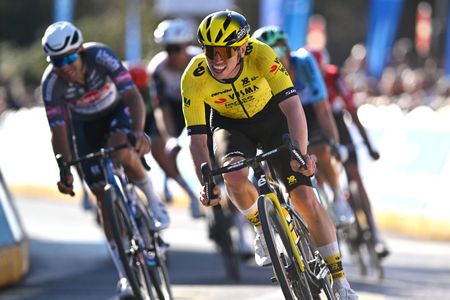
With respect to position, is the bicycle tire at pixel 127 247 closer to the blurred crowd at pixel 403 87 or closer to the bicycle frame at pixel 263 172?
the bicycle frame at pixel 263 172

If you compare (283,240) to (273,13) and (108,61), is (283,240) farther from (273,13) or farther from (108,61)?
(273,13)

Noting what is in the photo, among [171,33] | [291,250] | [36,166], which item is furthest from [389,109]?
[291,250]

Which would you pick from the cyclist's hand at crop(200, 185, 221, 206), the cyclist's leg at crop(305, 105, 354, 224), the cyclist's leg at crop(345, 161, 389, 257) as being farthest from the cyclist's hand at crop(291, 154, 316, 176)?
the cyclist's leg at crop(345, 161, 389, 257)

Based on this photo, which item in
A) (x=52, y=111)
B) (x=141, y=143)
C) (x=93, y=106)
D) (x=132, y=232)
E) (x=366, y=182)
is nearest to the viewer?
(x=132, y=232)

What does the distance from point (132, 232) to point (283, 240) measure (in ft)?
6.83

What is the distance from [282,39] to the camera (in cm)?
1060

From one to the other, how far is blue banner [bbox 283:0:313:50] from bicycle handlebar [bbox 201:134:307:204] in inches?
626

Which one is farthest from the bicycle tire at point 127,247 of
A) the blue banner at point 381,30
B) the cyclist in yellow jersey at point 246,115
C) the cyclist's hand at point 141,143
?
the blue banner at point 381,30

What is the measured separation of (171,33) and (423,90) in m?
9.25

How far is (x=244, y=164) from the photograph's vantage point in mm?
7641

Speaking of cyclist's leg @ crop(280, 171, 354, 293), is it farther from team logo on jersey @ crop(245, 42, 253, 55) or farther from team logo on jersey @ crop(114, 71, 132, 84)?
team logo on jersey @ crop(114, 71, 132, 84)

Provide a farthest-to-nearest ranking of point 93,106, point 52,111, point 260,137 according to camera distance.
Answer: point 93,106 < point 52,111 < point 260,137

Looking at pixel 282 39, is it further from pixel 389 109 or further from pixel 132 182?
pixel 389 109

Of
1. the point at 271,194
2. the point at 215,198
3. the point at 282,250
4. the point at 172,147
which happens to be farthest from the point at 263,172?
the point at 172,147
